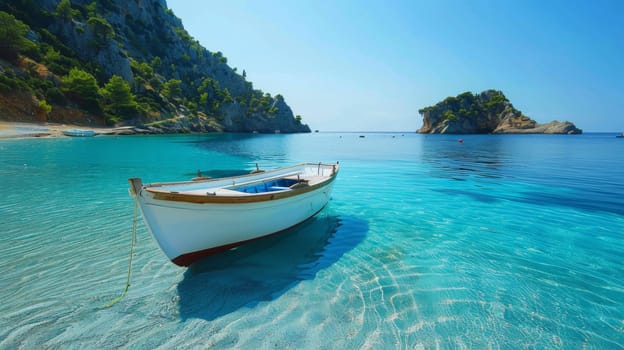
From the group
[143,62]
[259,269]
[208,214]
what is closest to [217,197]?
[208,214]

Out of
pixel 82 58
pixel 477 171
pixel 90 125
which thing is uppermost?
pixel 82 58

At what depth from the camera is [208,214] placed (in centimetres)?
585

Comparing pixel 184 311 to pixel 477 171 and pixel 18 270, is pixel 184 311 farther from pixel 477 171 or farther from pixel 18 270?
pixel 477 171

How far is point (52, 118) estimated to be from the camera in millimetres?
54781

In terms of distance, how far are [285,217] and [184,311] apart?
357 cm

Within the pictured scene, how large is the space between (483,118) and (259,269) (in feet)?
590

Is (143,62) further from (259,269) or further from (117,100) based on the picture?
(259,269)

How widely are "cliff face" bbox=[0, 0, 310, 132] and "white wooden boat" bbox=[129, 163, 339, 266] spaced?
6480cm

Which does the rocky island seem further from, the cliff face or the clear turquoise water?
the clear turquoise water

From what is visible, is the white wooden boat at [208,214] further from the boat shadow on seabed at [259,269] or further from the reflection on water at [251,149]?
the reflection on water at [251,149]

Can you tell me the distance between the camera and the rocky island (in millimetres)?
141375

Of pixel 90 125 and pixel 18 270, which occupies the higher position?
pixel 90 125

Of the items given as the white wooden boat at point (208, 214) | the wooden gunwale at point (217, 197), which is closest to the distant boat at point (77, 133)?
the white wooden boat at point (208, 214)

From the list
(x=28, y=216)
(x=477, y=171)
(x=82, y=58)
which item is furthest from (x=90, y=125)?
(x=477, y=171)
